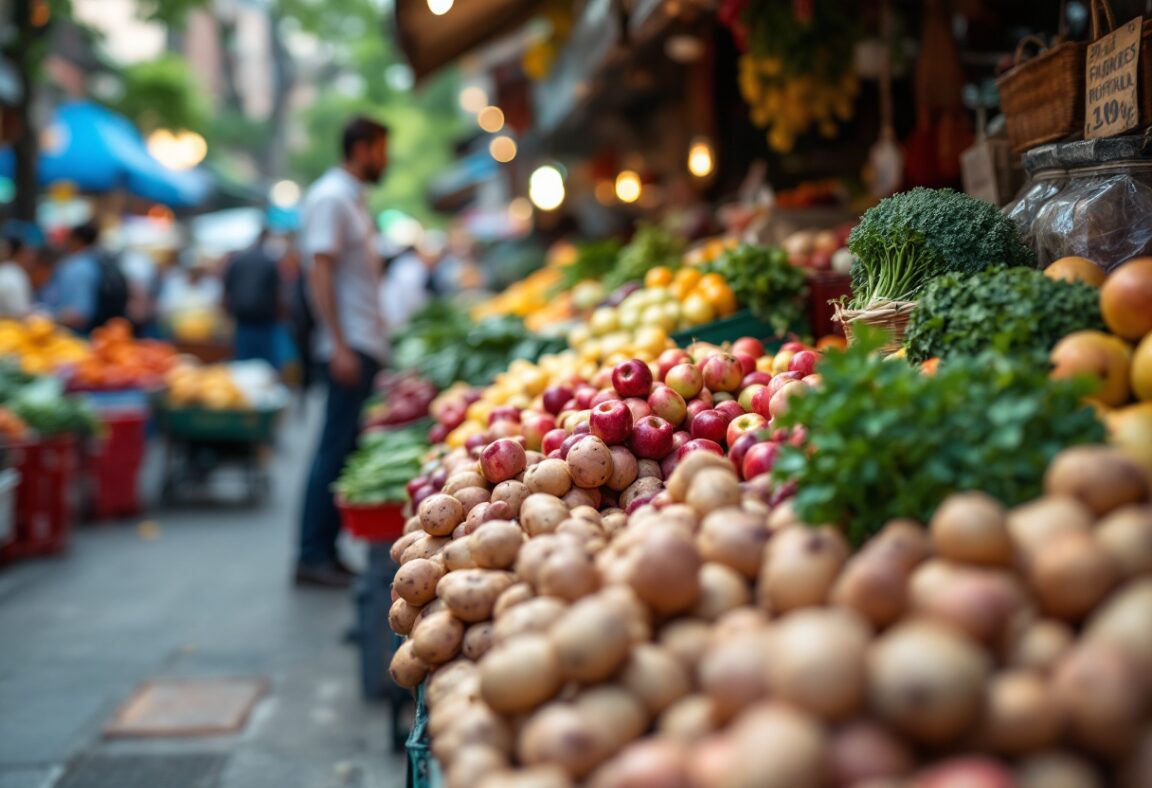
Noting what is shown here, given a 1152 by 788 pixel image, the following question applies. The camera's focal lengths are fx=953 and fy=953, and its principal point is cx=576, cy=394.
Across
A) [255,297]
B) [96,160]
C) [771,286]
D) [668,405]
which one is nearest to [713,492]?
[668,405]

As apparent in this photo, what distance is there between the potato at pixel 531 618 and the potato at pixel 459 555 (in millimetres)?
512

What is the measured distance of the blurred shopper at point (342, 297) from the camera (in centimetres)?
627

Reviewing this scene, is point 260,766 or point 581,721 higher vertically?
point 581,721

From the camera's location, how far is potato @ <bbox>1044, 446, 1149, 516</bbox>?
183 cm

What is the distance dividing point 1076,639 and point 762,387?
1738 millimetres

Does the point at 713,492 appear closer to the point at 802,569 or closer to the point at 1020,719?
the point at 802,569

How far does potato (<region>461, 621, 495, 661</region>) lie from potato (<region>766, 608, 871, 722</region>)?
0.91 meters

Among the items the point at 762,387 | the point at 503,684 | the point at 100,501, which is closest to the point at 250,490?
the point at 100,501

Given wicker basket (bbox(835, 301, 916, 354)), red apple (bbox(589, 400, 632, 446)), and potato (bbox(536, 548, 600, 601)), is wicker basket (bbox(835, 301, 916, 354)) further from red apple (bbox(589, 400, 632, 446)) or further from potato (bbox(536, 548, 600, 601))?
potato (bbox(536, 548, 600, 601))

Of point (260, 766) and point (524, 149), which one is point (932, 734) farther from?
point (524, 149)

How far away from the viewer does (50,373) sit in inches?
364

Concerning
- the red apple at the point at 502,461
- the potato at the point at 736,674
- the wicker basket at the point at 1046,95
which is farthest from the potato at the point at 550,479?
the wicker basket at the point at 1046,95

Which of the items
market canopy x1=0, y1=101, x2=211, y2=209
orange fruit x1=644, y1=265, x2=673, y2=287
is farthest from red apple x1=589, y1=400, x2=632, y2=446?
market canopy x1=0, y1=101, x2=211, y2=209

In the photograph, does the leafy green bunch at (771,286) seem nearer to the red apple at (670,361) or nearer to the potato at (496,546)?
the red apple at (670,361)
